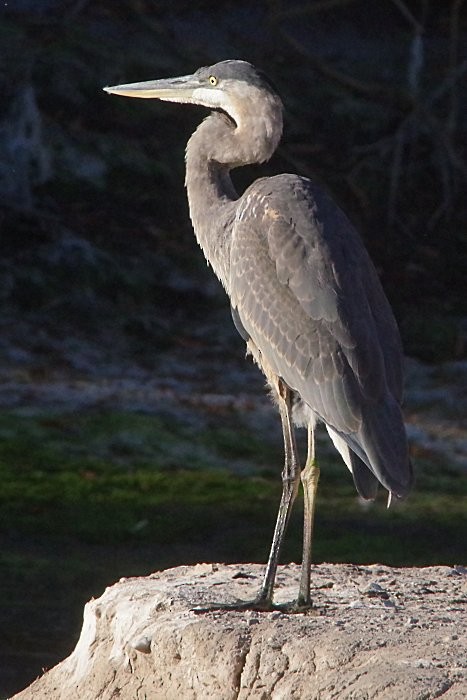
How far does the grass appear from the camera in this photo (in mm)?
9750

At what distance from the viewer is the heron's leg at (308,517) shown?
20.7ft

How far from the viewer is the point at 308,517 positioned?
6.59 m

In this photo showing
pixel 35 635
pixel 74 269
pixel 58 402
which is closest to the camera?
pixel 35 635

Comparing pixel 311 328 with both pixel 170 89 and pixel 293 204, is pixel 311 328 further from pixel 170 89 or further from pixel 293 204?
pixel 170 89

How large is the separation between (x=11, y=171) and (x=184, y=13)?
414 cm

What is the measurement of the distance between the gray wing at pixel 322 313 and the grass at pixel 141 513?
2.80 meters

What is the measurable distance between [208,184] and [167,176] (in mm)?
10798

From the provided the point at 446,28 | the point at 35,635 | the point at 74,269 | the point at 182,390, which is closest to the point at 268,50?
the point at 446,28

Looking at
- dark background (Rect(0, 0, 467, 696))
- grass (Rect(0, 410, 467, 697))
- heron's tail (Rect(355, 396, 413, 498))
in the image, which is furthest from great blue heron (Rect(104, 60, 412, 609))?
dark background (Rect(0, 0, 467, 696))

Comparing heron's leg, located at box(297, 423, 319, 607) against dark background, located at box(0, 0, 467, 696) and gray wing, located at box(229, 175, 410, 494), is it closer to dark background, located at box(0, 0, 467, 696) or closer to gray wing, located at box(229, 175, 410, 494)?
gray wing, located at box(229, 175, 410, 494)

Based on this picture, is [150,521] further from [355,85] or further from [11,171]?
[355,85]

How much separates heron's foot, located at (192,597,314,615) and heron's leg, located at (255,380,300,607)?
0.15ft

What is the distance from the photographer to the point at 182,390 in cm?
1426

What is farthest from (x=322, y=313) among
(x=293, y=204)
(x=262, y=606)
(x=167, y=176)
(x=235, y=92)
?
(x=167, y=176)
